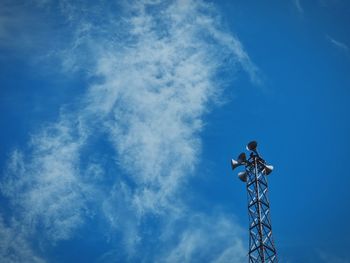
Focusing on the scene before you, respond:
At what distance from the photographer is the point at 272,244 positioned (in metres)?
24.6

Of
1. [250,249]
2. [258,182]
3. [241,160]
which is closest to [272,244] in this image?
[250,249]

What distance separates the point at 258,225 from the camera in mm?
25328

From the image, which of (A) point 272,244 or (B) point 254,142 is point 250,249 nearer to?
(A) point 272,244

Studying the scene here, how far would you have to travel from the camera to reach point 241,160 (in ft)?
93.1

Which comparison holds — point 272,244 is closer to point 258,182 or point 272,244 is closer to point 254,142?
point 258,182

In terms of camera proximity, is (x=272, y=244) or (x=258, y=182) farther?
(x=258, y=182)

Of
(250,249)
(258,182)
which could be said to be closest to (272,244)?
(250,249)

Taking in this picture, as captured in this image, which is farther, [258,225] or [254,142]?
[254,142]

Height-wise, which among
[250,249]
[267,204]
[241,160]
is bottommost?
[250,249]

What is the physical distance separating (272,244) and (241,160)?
617 centimetres

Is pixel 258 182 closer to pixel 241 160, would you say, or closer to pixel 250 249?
pixel 241 160

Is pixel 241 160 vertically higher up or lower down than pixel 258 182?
higher up

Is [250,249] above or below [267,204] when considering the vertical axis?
below

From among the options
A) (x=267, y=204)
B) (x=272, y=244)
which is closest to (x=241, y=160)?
(x=267, y=204)
